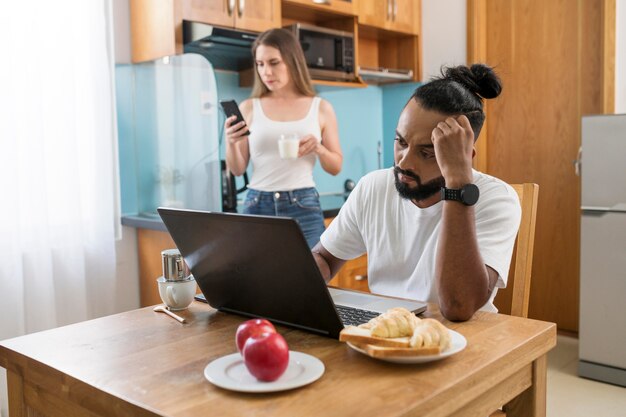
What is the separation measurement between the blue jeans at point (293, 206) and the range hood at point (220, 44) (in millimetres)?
696

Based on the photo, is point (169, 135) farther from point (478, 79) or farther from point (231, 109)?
point (478, 79)

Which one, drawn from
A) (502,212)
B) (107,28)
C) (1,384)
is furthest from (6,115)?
(502,212)

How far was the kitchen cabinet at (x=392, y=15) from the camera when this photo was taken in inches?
146

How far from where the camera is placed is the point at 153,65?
2.90m

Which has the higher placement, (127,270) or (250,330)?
(250,330)

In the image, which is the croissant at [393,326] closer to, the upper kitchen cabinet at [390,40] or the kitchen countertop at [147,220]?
the kitchen countertop at [147,220]

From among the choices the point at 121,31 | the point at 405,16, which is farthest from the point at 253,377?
the point at 405,16

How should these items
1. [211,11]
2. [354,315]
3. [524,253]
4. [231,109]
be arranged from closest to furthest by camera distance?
1. [354,315]
2. [524,253]
3. [231,109]
4. [211,11]

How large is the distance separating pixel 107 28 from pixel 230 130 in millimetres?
751

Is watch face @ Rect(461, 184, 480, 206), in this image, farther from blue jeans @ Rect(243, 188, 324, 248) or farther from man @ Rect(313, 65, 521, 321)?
blue jeans @ Rect(243, 188, 324, 248)

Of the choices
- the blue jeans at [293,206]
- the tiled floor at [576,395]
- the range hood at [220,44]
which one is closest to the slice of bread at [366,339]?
the blue jeans at [293,206]

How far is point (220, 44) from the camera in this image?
2.95m

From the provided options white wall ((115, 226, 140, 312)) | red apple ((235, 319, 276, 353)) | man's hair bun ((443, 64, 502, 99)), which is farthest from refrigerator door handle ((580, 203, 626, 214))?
red apple ((235, 319, 276, 353))

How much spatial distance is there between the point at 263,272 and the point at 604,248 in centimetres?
222
